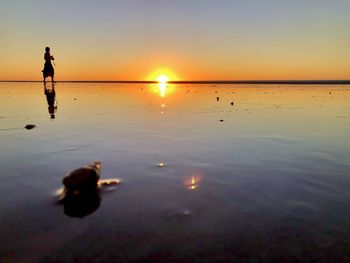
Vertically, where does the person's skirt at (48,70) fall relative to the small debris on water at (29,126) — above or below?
above

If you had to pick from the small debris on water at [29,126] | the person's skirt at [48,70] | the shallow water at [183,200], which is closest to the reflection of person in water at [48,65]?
the person's skirt at [48,70]

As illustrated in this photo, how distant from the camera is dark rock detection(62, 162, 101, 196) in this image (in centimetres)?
496

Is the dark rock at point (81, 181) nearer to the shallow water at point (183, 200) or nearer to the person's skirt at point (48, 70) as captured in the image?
the shallow water at point (183, 200)

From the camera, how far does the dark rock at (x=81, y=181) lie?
496 centimetres

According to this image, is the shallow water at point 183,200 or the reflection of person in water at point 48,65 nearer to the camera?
the shallow water at point 183,200

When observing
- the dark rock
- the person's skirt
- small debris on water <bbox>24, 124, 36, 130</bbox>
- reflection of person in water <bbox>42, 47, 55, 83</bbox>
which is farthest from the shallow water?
the person's skirt

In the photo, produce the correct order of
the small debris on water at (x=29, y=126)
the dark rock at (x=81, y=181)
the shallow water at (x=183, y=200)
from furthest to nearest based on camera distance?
1. the small debris on water at (x=29, y=126)
2. the dark rock at (x=81, y=181)
3. the shallow water at (x=183, y=200)

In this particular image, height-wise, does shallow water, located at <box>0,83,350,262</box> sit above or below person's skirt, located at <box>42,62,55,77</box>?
below

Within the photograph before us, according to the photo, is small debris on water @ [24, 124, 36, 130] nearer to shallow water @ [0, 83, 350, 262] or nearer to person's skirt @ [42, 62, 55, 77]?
shallow water @ [0, 83, 350, 262]

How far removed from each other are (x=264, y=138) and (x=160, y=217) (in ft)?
21.1

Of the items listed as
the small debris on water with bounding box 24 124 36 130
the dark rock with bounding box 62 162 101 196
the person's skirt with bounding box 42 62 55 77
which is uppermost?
the person's skirt with bounding box 42 62 55 77

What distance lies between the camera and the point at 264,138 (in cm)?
984

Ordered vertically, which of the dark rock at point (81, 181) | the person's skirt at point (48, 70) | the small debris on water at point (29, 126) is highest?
the person's skirt at point (48, 70)

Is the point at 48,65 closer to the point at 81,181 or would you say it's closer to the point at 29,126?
the point at 29,126
